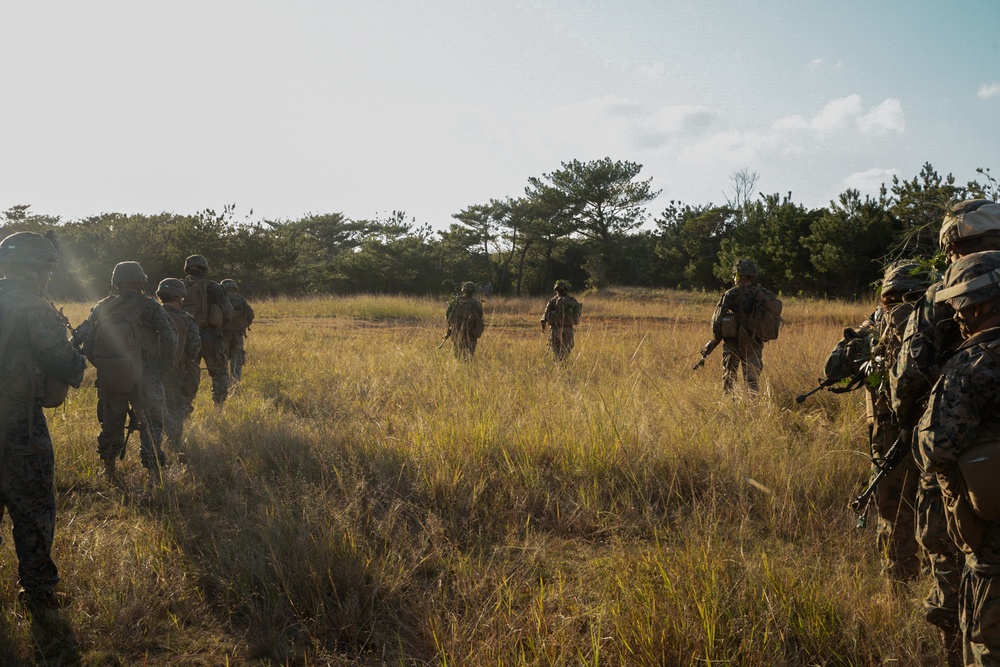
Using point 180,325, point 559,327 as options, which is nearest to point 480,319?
point 559,327

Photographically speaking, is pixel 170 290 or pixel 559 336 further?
pixel 559 336

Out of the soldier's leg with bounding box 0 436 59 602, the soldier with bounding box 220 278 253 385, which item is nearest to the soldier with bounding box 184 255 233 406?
the soldier with bounding box 220 278 253 385

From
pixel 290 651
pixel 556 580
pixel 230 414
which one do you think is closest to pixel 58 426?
pixel 230 414

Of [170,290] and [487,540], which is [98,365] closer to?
[170,290]

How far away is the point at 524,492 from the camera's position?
12.6 ft

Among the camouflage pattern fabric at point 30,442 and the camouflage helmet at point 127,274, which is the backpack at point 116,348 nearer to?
the camouflage helmet at point 127,274

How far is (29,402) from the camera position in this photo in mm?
2975

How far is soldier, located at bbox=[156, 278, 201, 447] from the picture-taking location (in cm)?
510

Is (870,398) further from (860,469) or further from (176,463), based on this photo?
(176,463)

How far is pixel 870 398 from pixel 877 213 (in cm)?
2275

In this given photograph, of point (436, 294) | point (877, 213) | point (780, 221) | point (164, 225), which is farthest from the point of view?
point (436, 294)

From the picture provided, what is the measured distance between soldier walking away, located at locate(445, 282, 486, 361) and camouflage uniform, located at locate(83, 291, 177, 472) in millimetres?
4636

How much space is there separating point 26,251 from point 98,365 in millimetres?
1518

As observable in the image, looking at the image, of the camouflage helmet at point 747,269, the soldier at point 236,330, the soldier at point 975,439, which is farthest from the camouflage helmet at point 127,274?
the camouflage helmet at point 747,269
